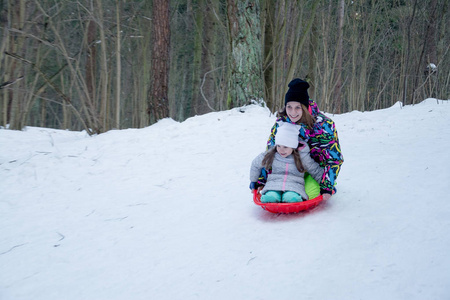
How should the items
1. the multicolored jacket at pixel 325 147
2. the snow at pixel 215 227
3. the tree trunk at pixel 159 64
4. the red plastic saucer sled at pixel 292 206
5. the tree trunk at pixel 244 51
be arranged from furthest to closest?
1. the tree trunk at pixel 159 64
2. the tree trunk at pixel 244 51
3. the multicolored jacket at pixel 325 147
4. the red plastic saucer sled at pixel 292 206
5. the snow at pixel 215 227

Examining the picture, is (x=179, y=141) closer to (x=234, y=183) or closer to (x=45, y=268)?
(x=234, y=183)

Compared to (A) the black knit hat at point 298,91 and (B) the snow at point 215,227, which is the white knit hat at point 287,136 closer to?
(A) the black knit hat at point 298,91

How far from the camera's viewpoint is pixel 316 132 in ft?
8.37

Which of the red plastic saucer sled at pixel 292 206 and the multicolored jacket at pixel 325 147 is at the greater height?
the multicolored jacket at pixel 325 147

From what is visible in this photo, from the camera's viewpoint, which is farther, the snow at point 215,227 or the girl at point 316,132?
the girl at point 316,132

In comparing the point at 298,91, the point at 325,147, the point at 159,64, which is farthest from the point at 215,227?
the point at 159,64

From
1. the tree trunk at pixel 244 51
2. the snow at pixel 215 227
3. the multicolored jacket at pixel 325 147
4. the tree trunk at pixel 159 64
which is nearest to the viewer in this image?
the snow at pixel 215 227

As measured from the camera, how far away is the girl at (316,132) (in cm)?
246

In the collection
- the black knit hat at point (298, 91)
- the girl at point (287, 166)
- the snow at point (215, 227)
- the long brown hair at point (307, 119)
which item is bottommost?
the snow at point (215, 227)

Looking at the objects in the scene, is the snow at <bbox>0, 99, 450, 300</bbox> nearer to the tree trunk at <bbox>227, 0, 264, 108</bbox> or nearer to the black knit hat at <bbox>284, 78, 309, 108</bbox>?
the black knit hat at <bbox>284, 78, 309, 108</bbox>

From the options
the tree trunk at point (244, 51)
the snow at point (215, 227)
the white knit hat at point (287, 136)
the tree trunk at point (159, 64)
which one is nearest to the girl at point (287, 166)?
the white knit hat at point (287, 136)

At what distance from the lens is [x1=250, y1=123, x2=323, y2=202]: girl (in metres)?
2.45

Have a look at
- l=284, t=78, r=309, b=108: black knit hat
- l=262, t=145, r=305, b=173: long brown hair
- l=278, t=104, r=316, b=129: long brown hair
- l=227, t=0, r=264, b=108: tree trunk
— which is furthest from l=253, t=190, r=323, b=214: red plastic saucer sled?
l=227, t=0, r=264, b=108: tree trunk

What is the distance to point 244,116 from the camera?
535cm
